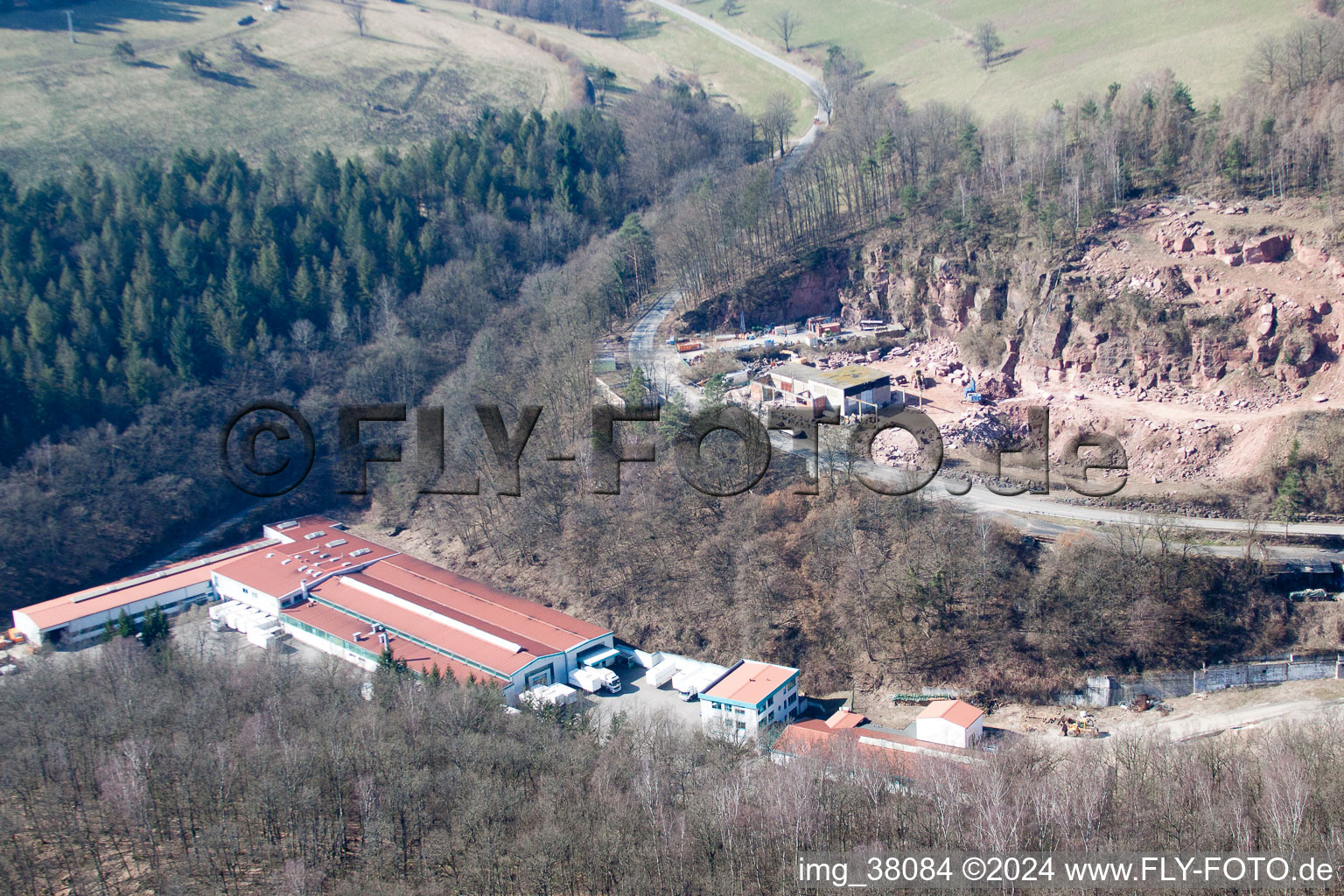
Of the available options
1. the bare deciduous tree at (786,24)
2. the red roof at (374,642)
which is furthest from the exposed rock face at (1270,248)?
the bare deciduous tree at (786,24)

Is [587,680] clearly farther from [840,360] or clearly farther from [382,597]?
[840,360]

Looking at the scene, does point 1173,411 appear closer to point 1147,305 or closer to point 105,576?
point 1147,305

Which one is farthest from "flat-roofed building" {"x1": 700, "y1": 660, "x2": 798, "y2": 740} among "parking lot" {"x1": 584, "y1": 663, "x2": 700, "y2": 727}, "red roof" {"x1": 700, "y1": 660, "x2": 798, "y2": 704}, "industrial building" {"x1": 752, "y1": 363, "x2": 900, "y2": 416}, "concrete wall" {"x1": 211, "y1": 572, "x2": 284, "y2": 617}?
"concrete wall" {"x1": 211, "y1": 572, "x2": 284, "y2": 617}

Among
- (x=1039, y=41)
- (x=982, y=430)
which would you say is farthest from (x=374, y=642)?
(x=1039, y=41)

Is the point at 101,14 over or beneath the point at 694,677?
over

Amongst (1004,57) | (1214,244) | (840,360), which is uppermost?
(1004,57)

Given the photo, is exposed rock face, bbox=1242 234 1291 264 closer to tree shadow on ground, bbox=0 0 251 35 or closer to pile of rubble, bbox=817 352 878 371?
pile of rubble, bbox=817 352 878 371

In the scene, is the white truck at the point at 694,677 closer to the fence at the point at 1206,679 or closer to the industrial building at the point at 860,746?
the industrial building at the point at 860,746
